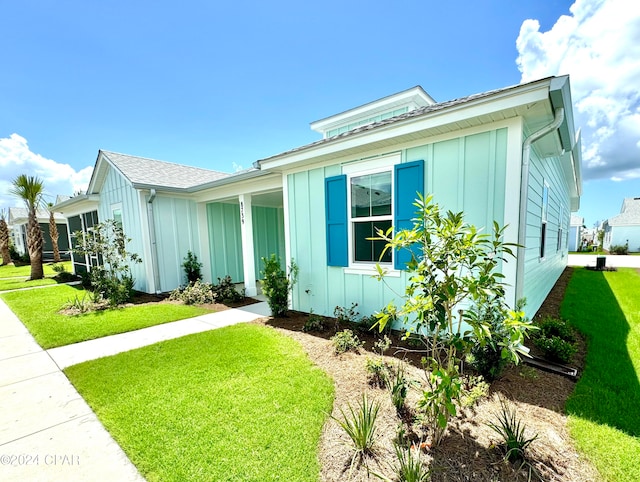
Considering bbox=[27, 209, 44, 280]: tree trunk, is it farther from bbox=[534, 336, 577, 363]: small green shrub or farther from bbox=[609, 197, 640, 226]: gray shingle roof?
bbox=[609, 197, 640, 226]: gray shingle roof

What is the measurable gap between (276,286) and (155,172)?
262 inches

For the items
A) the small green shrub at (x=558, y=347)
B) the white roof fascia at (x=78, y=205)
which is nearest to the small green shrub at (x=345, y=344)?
the small green shrub at (x=558, y=347)

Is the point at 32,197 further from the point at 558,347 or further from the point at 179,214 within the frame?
the point at 558,347

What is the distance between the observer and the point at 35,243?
11.1m

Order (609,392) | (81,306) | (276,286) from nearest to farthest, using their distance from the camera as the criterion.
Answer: (609,392)
(276,286)
(81,306)

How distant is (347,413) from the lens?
8.34 feet

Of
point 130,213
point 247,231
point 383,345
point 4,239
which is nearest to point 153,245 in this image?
point 130,213

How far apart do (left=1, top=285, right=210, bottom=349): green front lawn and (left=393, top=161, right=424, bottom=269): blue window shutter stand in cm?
491

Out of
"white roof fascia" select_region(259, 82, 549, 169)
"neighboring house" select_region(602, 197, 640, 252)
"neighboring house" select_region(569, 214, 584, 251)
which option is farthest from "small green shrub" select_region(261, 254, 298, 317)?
"neighboring house" select_region(569, 214, 584, 251)

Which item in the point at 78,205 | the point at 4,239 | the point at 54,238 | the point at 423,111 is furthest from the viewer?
the point at 54,238

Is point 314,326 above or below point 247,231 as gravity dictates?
below

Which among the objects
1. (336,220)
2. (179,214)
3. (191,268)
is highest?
(179,214)

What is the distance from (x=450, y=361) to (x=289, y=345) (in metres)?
2.77

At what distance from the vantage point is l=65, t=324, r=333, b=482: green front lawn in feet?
6.51
